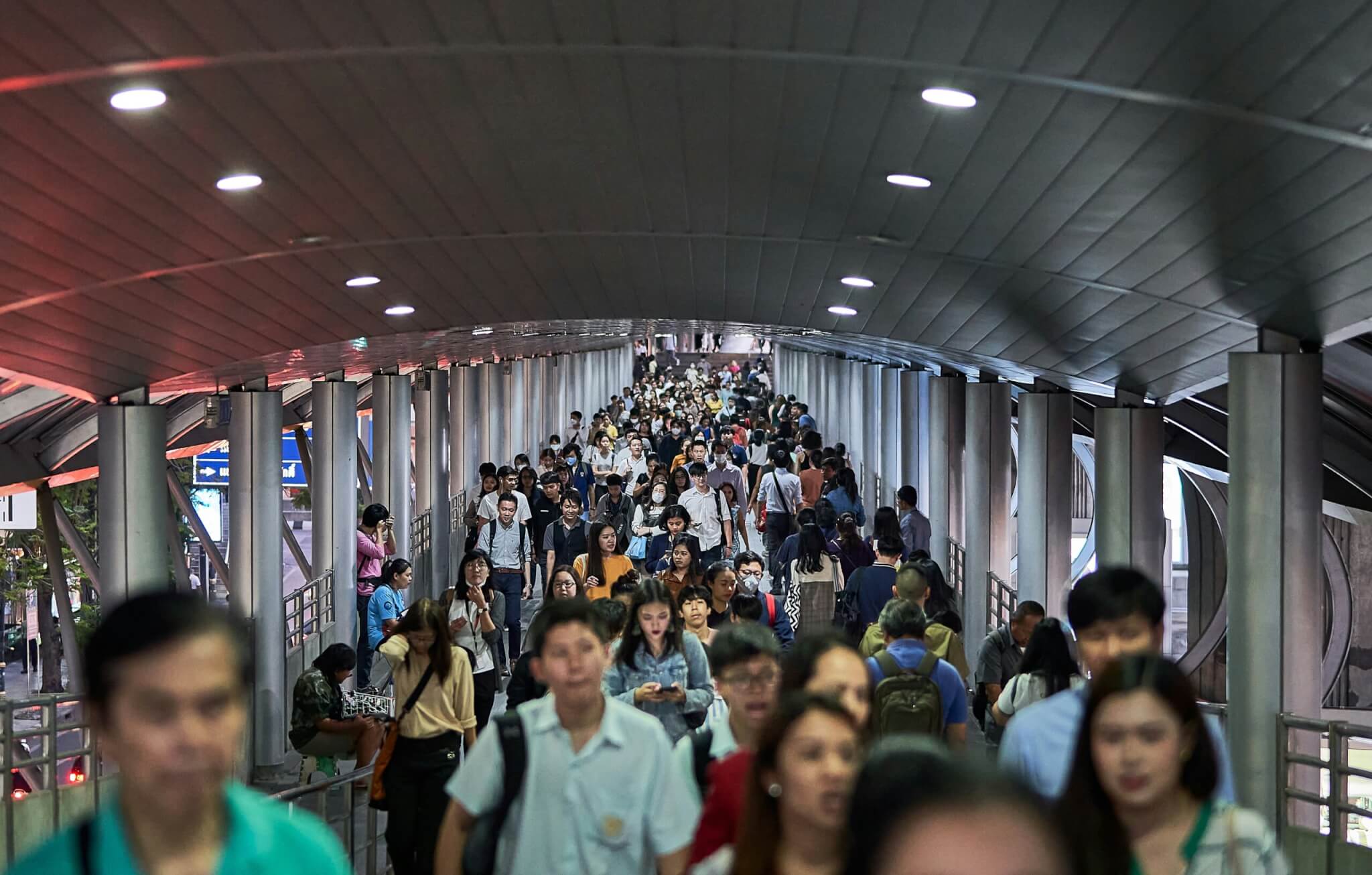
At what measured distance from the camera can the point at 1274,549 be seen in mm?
10820

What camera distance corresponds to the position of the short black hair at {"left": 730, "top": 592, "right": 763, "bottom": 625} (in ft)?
30.1

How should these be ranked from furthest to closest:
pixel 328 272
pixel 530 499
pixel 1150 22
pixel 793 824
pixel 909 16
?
pixel 530 499 → pixel 328 272 → pixel 909 16 → pixel 1150 22 → pixel 793 824

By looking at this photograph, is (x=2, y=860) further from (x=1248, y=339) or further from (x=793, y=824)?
(x=1248, y=339)

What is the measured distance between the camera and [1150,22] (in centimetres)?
582

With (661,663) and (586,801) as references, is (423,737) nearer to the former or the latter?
(661,663)

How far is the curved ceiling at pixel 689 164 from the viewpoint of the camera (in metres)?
6.43

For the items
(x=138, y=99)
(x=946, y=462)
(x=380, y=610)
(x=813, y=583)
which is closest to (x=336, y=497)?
(x=946, y=462)

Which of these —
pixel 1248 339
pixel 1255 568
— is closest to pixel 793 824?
pixel 1255 568

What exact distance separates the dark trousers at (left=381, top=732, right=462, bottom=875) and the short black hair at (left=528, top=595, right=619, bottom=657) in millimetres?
2959

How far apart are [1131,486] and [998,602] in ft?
10.1

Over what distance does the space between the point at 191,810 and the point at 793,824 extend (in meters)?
1.23

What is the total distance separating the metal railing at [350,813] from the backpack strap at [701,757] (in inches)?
90.2

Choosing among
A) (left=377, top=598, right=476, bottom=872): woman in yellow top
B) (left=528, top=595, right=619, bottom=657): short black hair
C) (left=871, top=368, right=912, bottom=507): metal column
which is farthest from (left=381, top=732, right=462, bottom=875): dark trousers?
(left=871, top=368, right=912, bottom=507): metal column

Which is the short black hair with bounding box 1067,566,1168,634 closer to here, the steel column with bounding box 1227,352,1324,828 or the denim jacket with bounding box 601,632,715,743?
the denim jacket with bounding box 601,632,715,743
